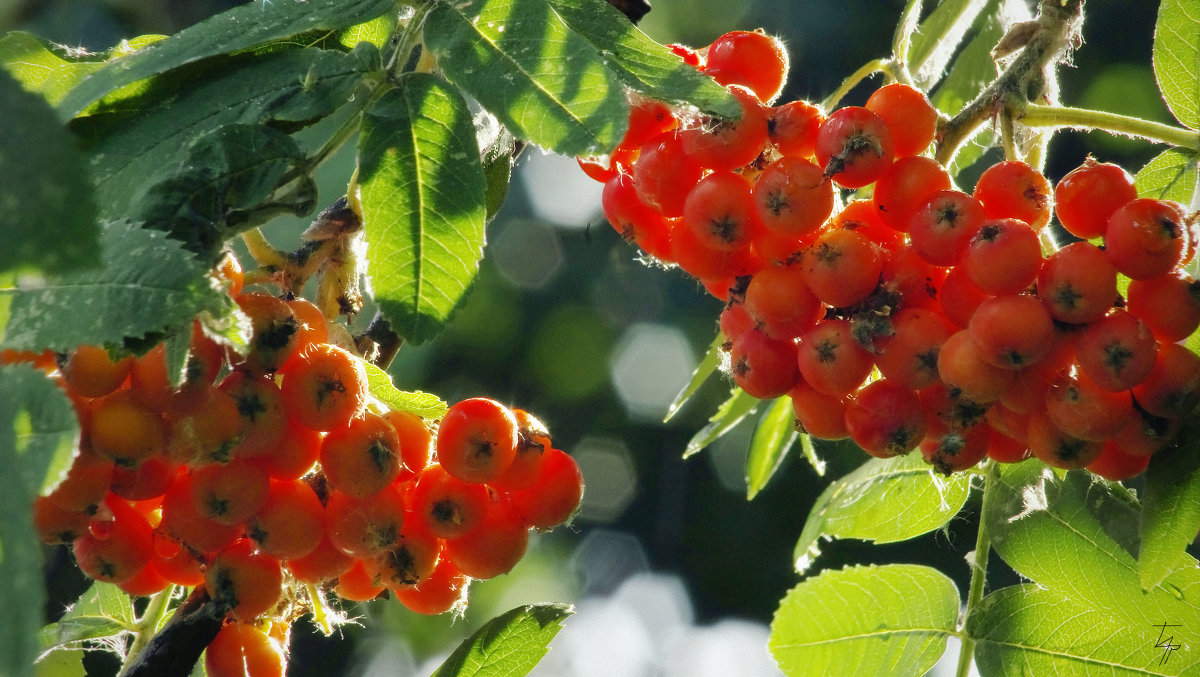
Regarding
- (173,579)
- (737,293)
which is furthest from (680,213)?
(173,579)

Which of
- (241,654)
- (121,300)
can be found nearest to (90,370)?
(121,300)

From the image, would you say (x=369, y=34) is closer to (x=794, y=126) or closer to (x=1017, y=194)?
(x=794, y=126)

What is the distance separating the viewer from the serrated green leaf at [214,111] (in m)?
0.97

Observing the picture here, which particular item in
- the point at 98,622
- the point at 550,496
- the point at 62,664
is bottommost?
the point at 62,664

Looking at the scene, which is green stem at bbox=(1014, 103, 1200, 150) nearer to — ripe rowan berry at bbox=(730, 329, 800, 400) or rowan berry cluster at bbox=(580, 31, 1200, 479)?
rowan berry cluster at bbox=(580, 31, 1200, 479)

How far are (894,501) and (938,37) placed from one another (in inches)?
29.7

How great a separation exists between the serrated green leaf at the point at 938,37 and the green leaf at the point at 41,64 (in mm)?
1211

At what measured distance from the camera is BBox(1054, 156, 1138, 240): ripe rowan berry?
3.73 ft

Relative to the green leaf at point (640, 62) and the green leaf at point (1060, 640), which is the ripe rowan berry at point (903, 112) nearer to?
the green leaf at point (640, 62)

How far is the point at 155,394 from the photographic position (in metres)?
0.98

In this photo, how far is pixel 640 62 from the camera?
1037 millimetres

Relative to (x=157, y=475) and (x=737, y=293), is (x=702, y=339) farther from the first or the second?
(x=157, y=475)

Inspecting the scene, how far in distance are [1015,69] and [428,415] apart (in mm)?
870

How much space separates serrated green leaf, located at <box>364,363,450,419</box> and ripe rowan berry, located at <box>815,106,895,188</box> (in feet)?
1.81
